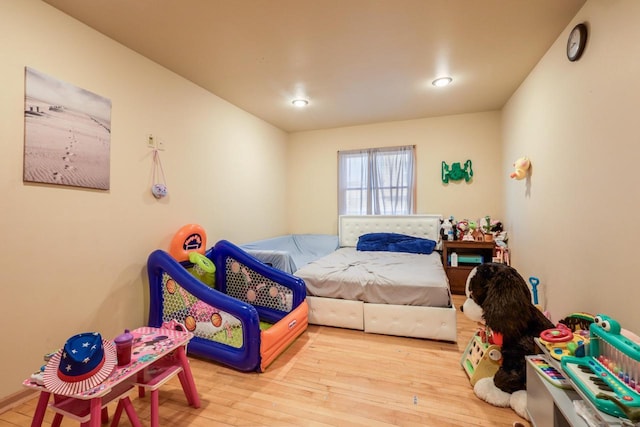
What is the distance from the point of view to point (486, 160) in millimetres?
3980

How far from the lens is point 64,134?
185 centimetres

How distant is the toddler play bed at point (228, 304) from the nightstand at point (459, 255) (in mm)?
2270

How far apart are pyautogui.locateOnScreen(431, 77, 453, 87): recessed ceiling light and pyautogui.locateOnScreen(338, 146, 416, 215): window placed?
1315mm

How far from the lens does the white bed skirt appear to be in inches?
91.4

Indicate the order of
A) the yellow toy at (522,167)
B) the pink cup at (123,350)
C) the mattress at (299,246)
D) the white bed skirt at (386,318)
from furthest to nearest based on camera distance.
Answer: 1. the mattress at (299,246)
2. the yellow toy at (522,167)
3. the white bed skirt at (386,318)
4. the pink cup at (123,350)

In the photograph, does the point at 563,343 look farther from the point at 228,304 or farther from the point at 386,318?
the point at 228,304

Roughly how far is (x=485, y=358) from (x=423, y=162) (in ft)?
10.1

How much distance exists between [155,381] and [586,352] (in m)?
2.10

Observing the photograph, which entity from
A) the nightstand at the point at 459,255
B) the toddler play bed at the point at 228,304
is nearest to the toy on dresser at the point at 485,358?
the toddler play bed at the point at 228,304

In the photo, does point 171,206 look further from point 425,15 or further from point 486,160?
point 486,160

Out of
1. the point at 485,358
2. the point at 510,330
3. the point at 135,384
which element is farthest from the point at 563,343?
the point at 135,384

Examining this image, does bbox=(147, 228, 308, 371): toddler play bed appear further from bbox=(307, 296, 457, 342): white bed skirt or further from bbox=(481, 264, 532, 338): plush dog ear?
bbox=(481, 264, 532, 338): plush dog ear

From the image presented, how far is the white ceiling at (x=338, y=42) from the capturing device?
6.04ft

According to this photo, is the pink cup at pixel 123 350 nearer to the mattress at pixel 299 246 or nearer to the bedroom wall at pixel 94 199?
the bedroom wall at pixel 94 199
